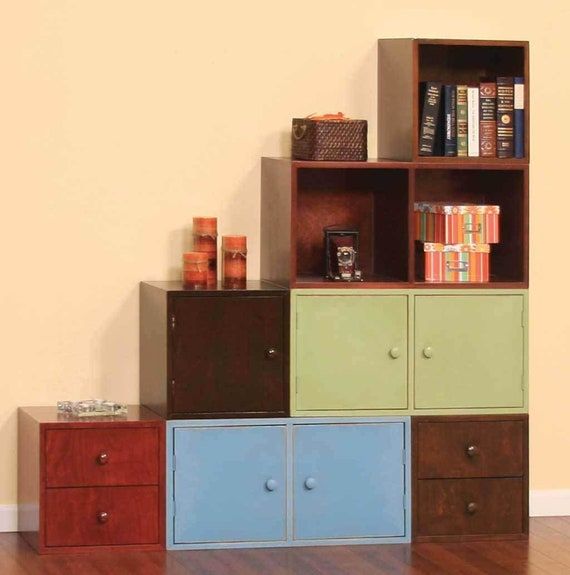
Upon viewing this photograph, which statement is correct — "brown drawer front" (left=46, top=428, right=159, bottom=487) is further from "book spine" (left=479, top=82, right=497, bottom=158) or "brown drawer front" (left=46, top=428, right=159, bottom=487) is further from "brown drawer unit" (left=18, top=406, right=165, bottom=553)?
"book spine" (left=479, top=82, right=497, bottom=158)

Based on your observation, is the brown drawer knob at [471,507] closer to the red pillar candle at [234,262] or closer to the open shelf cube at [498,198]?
the open shelf cube at [498,198]

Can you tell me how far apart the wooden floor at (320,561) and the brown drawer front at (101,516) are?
0.19 feet

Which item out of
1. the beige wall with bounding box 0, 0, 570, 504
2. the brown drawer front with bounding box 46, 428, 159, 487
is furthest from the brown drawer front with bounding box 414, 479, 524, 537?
the beige wall with bounding box 0, 0, 570, 504

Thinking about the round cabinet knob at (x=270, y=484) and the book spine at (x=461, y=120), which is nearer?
the round cabinet knob at (x=270, y=484)

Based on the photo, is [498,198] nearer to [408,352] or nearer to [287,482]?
[408,352]

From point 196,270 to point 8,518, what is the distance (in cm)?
112

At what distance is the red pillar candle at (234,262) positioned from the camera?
16.9 ft

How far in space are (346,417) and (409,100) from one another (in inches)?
43.8

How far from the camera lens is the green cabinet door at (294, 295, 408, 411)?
504cm

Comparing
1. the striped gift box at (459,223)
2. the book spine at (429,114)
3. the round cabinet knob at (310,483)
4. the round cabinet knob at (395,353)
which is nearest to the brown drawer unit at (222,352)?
the round cabinet knob at (310,483)

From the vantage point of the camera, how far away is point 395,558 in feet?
16.1

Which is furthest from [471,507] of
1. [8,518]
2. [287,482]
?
[8,518]

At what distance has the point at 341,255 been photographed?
512 centimetres

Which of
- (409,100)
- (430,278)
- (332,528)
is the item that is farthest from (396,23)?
(332,528)
